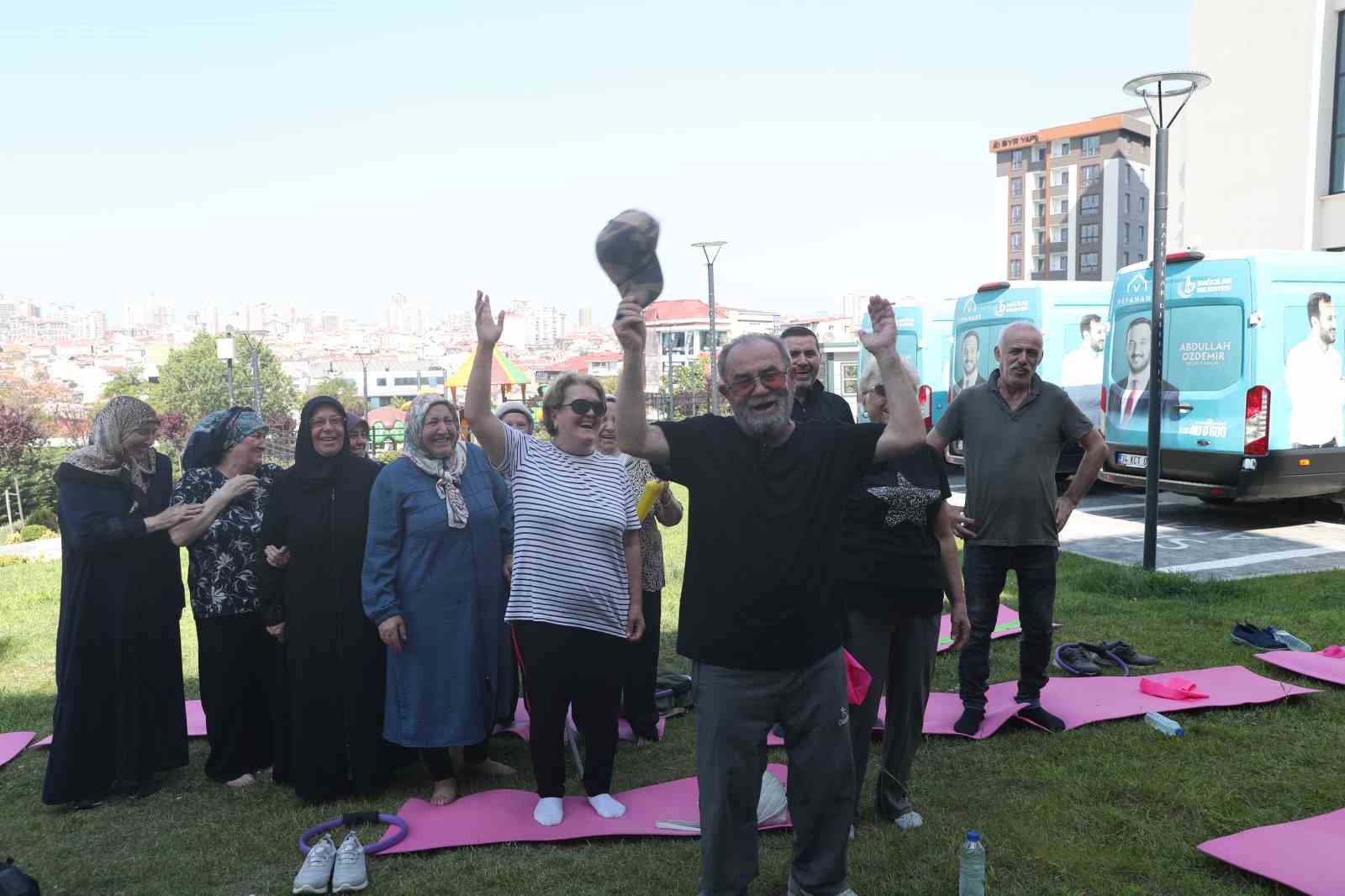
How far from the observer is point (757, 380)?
292cm

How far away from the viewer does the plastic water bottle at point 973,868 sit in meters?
3.28

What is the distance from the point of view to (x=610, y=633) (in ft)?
13.7

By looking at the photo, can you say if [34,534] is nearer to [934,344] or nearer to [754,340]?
[934,344]

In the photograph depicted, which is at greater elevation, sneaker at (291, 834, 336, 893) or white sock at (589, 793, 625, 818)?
sneaker at (291, 834, 336, 893)

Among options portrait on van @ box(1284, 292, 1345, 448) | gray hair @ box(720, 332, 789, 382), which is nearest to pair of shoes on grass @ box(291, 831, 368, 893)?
gray hair @ box(720, 332, 789, 382)

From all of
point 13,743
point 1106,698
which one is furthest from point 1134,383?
point 13,743

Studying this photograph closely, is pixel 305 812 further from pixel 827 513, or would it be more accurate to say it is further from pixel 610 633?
pixel 827 513

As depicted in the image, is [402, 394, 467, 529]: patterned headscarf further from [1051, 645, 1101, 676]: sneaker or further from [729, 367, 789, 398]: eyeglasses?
[1051, 645, 1101, 676]: sneaker

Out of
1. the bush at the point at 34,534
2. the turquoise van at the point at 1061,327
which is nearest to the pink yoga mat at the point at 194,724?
the turquoise van at the point at 1061,327

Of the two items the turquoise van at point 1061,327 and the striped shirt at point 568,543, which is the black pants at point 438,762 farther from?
the turquoise van at point 1061,327

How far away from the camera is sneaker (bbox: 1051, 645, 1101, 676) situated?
5.97 metres

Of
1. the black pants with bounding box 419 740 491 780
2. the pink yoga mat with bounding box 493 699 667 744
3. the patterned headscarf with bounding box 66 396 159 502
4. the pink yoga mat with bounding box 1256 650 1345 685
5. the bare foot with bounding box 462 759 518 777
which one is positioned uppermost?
the patterned headscarf with bounding box 66 396 159 502

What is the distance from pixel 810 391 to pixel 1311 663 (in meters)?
3.67

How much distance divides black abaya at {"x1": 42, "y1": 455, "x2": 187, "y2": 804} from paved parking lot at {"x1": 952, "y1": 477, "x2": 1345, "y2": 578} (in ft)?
24.5
